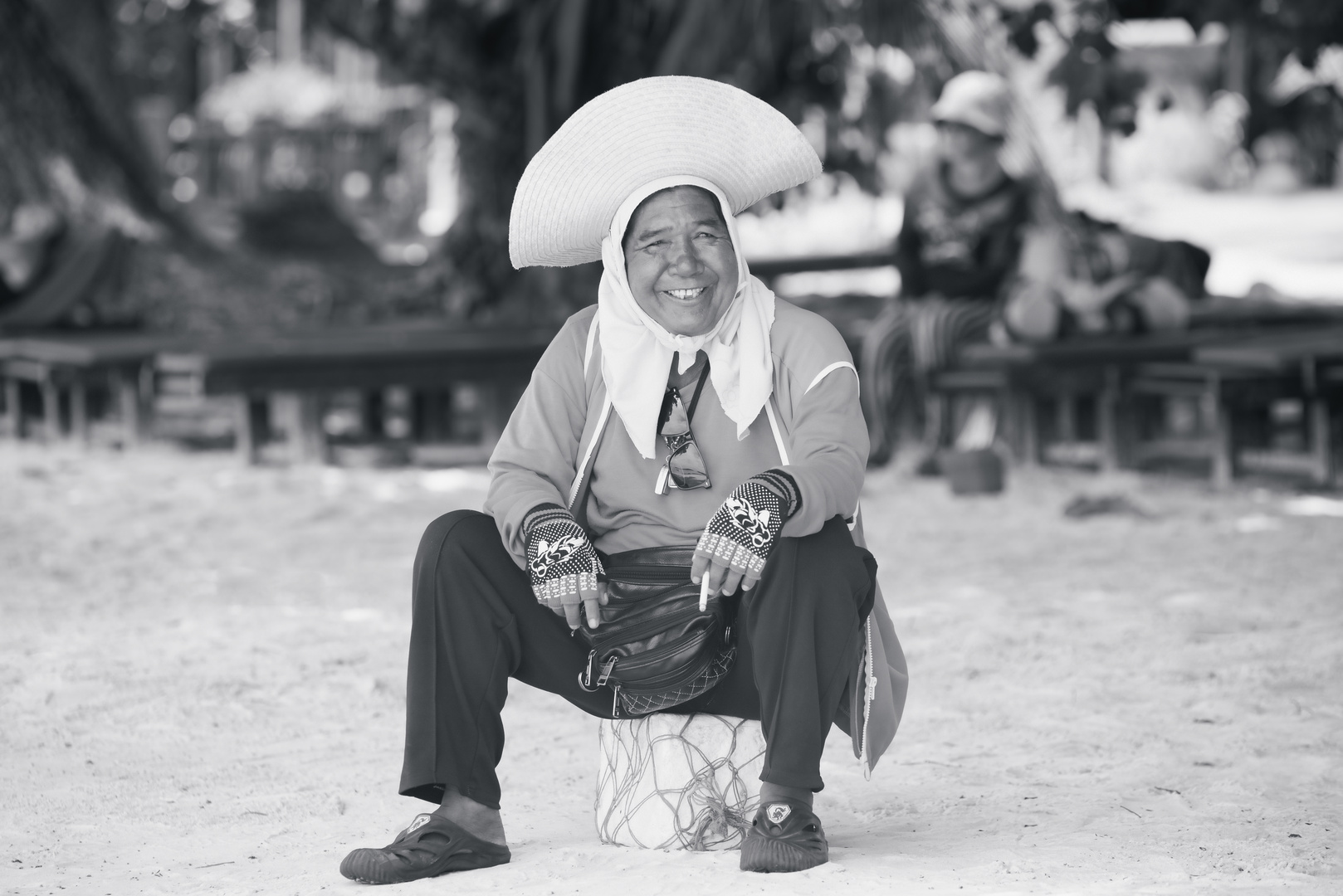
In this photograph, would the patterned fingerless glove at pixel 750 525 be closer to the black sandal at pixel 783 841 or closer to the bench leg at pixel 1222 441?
the black sandal at pixel 783 841

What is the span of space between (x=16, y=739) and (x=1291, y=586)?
3.31m

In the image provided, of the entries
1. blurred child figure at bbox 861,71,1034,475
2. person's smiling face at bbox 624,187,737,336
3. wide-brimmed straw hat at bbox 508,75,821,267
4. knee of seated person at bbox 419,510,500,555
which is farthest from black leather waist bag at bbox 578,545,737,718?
blurred child figure at bbox 861,71,1034,475

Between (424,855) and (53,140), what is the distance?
340 inches

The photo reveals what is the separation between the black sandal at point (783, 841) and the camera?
2637mm

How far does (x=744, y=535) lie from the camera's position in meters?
2.61

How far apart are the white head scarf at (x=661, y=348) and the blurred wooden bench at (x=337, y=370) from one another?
4568 millimetres

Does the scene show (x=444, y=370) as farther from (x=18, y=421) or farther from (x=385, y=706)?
(x=385, y=706)

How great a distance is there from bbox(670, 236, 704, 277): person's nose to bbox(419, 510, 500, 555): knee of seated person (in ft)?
1.63

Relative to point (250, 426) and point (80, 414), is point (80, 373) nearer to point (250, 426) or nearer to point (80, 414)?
point (80, 414)

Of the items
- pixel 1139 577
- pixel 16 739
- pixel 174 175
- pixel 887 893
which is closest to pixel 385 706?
pixel 16 739

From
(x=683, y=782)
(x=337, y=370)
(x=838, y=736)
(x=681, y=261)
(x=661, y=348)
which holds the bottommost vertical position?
(x=838, y=736)

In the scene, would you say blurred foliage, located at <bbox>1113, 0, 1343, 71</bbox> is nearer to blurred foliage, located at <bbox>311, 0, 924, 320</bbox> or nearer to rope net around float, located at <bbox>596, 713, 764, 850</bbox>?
blurred foliage, located at <bbox>311, 0, 924, 320</bbox>

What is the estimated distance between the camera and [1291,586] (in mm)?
4969

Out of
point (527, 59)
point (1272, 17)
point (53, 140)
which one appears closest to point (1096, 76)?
point (1272, 17)
